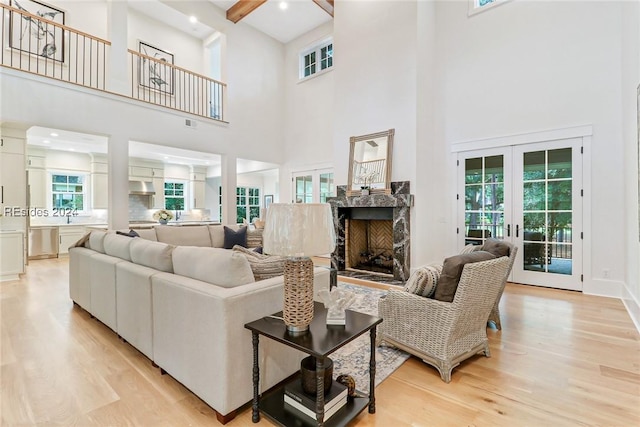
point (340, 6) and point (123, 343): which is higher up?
point (340, 6)

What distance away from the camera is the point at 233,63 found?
740 cm

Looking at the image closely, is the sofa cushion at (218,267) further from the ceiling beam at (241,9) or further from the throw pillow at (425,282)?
the ceiling beam at (241,9)

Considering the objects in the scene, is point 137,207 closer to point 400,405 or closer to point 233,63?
point 233,63

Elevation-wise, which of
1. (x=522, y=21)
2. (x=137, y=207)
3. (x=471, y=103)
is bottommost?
(x=137, y=207)

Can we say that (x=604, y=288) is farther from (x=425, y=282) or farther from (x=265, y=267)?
(x=265, y=267)

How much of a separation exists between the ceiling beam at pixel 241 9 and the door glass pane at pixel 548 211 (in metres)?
6.24

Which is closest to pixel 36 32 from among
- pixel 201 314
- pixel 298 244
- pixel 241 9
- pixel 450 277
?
pixel 241 9

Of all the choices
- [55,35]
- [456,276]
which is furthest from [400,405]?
[55,35]

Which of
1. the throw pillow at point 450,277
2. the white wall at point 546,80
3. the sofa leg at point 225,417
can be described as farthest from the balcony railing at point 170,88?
the sofa leg at point 225,417

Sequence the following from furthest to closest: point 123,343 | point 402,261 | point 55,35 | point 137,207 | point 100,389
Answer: point 137,207, point 55,35, point 402,261, point 123,343, point 100,389

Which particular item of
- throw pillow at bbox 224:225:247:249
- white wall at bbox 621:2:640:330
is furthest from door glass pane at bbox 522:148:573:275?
throw pillow at bbox 224:225:247:249

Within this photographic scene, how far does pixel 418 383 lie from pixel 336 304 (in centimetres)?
95

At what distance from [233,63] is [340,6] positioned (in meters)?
2.90

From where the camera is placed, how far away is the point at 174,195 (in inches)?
397
